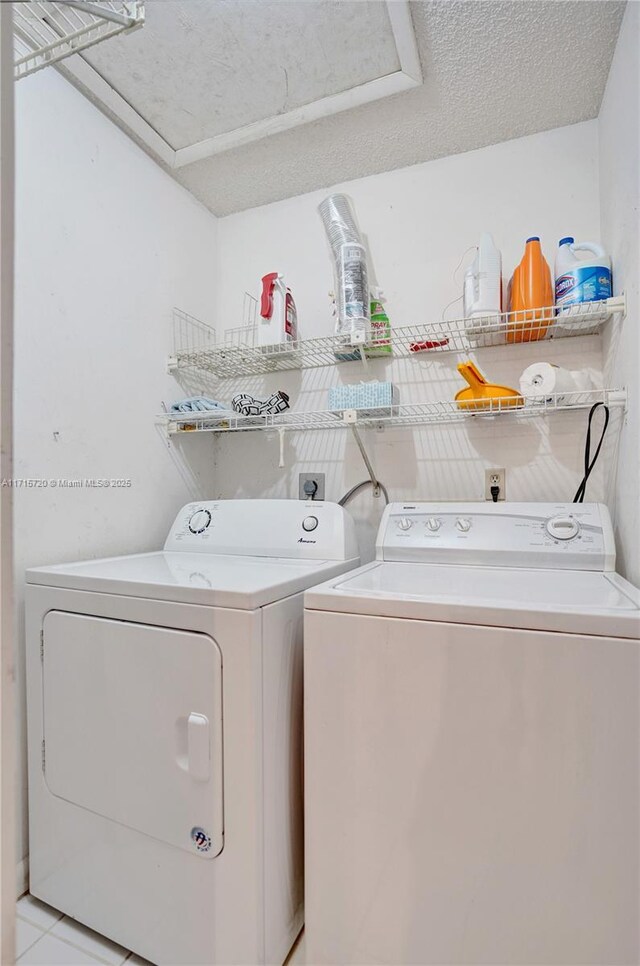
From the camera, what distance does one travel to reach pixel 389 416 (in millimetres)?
1730

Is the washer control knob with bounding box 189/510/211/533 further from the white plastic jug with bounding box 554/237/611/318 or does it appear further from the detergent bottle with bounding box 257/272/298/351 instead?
the white plastic jug with bounding box 554/237/611/318

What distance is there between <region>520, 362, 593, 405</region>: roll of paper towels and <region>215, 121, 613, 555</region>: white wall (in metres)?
0.19

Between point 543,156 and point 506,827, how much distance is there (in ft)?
6.89

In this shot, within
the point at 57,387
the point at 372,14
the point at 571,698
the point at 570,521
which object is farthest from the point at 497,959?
the point at 372,14

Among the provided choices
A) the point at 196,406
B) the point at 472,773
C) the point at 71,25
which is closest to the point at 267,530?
the point at 196,406

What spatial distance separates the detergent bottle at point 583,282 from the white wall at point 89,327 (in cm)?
150

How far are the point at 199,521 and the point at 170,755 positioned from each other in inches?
34.5

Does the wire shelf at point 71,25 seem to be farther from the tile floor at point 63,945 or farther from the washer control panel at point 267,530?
the tile floor at point 63,945

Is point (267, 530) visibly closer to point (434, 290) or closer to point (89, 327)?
point (89, 327)

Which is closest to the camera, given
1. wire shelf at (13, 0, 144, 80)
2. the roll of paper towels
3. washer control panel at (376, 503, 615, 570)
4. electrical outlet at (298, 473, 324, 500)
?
wire shelf at (13, 0, 144, 80)

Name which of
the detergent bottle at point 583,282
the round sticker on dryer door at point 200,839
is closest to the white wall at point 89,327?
the round sticker on dryer door at point 200,839

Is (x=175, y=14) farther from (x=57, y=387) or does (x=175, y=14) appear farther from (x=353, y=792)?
(x=353, y=792)

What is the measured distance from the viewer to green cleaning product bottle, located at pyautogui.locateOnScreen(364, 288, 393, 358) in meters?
1.74

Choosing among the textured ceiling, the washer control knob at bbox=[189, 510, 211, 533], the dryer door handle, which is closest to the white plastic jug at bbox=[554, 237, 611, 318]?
the textured ceiling
